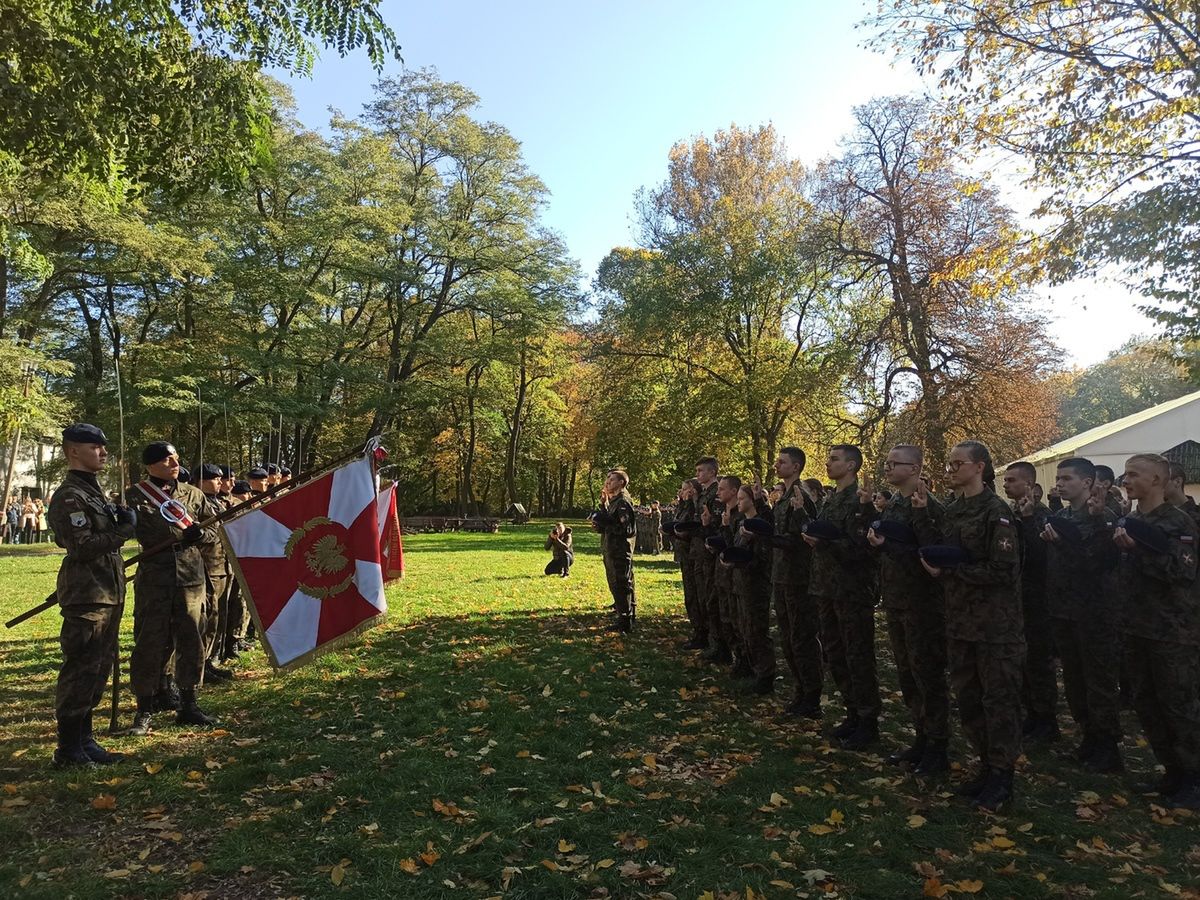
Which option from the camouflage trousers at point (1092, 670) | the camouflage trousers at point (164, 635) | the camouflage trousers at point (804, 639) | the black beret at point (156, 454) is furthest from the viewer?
the camouflage trousers at point (804, 639)

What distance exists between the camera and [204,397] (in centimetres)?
2506

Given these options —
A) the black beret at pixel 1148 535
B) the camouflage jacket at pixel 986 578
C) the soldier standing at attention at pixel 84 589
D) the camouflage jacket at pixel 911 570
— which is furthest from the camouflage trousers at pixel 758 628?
the soldier standing at attention at pixel 84 589

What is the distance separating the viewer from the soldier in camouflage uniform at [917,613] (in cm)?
519

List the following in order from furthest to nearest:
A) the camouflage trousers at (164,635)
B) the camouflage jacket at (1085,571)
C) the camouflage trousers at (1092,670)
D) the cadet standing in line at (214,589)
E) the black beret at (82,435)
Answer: the cadet standing in line at (214,589)
the camouflage trousers at (164,635)
the camouflage jacket at (1085,571)
the camouflage trousers at (1092,670)
the black beret at (82,435)

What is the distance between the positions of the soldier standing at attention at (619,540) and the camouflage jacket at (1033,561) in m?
5.03

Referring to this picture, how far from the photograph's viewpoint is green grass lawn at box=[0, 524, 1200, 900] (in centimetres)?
377

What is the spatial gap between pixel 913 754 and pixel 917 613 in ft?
3.43

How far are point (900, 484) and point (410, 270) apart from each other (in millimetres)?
28235

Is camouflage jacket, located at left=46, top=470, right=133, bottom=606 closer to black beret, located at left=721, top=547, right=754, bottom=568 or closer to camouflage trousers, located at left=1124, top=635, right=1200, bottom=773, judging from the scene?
black beret, located at left=721, top=547, right=754, bottom=568

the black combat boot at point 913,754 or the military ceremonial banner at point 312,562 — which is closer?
the black combat boot at point 913,754

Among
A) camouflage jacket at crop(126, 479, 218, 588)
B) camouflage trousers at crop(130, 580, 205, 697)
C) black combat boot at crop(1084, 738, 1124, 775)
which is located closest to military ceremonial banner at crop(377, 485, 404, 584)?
camouflage jacket at crop(126, 479, 218, 588)

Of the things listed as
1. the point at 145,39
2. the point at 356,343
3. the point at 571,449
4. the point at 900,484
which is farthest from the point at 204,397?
the point at 571,449

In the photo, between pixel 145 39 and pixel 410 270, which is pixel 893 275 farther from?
pixel 410 270

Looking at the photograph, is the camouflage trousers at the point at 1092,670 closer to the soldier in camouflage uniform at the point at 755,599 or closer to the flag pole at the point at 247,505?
the soldier in camouflage uniform at the point at 755,599
